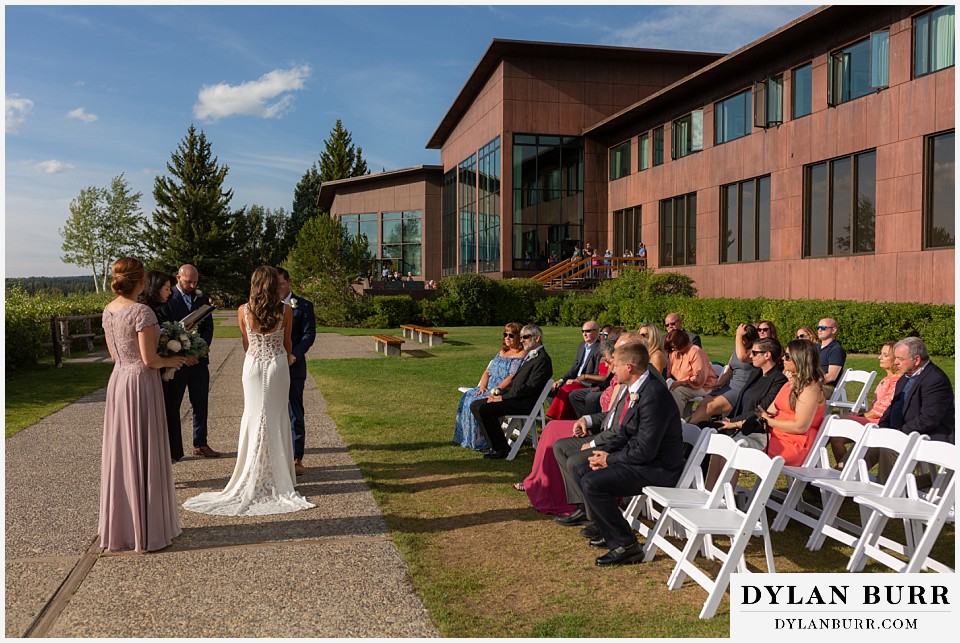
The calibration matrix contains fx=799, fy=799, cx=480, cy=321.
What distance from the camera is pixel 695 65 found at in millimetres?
37906

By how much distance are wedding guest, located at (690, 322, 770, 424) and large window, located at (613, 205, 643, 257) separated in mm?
25733

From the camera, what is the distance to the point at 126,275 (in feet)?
17.3

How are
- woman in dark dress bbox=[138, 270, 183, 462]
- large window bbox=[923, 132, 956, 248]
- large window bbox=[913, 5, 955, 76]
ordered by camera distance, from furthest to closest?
1. large window bbox=[923, 132, 956, 248]
2. large window bbox=[913, 5, 955, 76]
3. woman in dark dress bbox=[138, 270, 183, 462]

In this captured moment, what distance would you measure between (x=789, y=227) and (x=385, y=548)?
69.5 ft

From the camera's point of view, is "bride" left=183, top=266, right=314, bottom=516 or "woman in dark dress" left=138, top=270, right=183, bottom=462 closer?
"bride" left=183, top=266, right=314, bottom=516

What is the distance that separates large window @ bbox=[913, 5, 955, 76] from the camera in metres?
17.7

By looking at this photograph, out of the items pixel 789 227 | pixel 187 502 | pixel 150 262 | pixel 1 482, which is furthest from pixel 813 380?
pixel 150 262

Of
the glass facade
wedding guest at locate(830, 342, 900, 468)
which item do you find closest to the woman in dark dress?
wedding guest at locate(830, 342, 900, 468)

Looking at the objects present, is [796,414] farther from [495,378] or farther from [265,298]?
[265,298]

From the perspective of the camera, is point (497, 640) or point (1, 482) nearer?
point (497, 640)

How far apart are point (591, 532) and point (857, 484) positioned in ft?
5.98

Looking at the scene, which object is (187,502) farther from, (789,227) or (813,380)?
(789,227)

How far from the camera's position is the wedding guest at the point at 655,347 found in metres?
7.58

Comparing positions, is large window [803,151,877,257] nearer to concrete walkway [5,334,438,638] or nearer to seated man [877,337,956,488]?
seated man [877,337,956,488]
